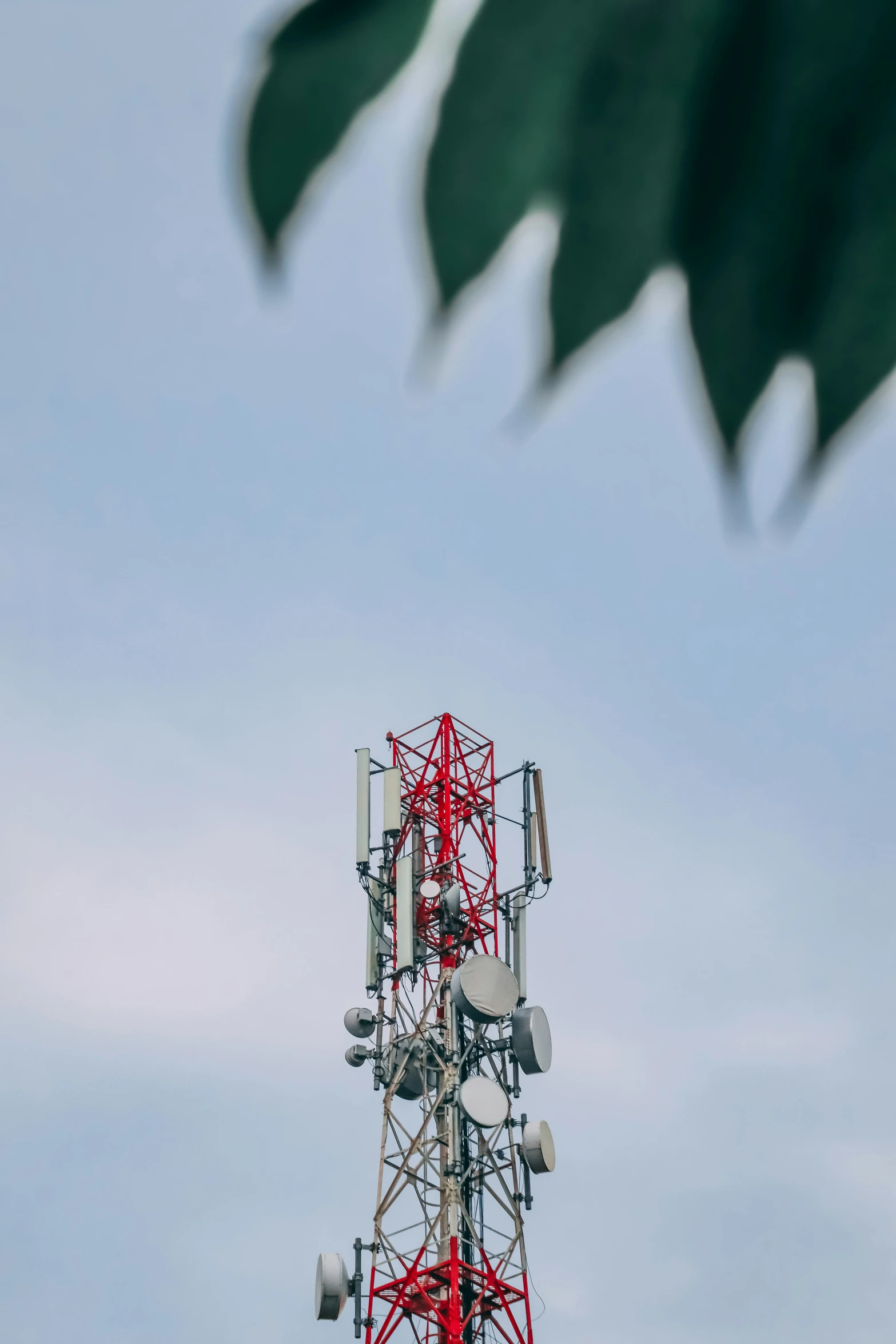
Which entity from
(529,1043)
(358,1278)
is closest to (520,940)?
(529,1043)

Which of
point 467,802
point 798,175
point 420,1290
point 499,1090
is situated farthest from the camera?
point 467,802

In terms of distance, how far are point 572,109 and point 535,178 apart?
0.28 ft

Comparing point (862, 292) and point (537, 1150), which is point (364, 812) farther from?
point (862, 292)

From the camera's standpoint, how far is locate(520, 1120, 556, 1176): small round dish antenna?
22938 millimetres

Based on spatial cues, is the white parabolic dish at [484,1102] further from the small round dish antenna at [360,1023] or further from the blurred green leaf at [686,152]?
the blurred green leaf at [686,152]

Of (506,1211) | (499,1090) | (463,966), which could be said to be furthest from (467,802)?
(506,1211)

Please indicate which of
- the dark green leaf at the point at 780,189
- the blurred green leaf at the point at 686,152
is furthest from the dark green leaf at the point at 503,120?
the dark green leaf at the point at 780,189

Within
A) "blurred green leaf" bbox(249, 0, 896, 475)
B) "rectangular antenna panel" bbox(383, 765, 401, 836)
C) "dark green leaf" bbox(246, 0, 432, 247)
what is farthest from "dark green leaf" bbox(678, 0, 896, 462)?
"rectangular antenna panel" bbox(383, 765, 401, 836)

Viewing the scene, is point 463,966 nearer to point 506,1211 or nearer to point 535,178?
point 506,1211

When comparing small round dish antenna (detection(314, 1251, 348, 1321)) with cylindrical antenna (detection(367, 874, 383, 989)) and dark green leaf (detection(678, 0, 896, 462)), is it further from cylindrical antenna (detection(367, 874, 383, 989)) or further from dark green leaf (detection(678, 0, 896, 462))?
dark green leaf (detection(678, 0, 896, 462))

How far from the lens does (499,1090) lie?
75.4 feet

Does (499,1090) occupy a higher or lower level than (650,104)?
higher

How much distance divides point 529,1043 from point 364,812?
5018mm

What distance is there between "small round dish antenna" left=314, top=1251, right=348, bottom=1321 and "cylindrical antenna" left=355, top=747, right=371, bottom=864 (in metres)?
6.67
